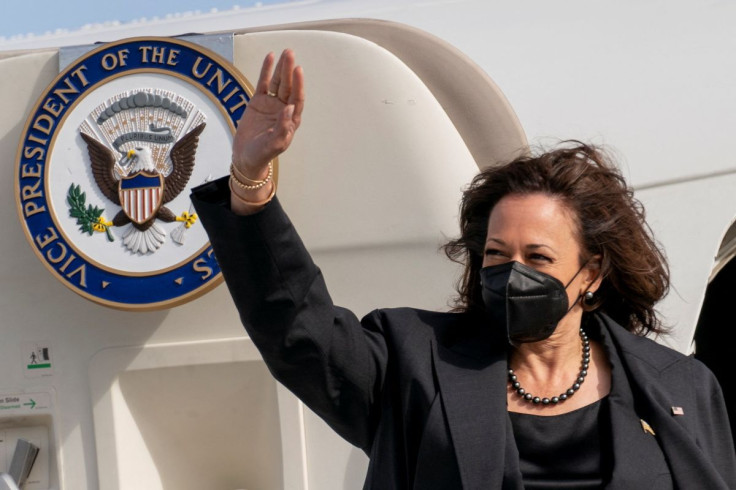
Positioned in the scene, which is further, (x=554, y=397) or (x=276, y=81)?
(x=554, y=397)

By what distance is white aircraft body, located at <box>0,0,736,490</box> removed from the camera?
8.71ft

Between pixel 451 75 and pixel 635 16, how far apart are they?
58cm

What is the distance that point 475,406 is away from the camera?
172 cm

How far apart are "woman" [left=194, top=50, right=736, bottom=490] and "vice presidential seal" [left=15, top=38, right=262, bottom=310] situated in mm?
856

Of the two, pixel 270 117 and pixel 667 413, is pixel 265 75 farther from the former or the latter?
pixel 667 413

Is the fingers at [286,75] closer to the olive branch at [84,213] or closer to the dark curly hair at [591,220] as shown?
the dark curly hair at [591,220]

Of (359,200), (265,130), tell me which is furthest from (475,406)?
(359,200)

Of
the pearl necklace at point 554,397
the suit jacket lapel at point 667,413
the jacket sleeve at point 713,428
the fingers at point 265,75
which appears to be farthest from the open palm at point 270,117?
the jacket sleeve at point 713,428

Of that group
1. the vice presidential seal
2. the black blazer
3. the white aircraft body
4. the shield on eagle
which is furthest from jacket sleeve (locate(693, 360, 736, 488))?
the shield on eagle

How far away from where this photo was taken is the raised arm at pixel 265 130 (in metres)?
1.54

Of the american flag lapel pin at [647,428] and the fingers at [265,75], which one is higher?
the fingers at [265,75]

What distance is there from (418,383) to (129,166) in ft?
4.10

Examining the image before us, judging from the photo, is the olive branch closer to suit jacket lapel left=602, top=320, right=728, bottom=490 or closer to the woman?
the woman

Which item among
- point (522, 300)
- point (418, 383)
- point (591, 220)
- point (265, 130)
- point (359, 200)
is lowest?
point (418, 383)
